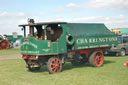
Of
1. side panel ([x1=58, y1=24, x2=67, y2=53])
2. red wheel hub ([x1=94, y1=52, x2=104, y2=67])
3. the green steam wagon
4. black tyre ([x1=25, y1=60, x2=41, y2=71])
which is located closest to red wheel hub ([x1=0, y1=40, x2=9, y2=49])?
the green steam wagon

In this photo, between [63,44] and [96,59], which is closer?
[63,44]

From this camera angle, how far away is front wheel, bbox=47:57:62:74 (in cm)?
1143

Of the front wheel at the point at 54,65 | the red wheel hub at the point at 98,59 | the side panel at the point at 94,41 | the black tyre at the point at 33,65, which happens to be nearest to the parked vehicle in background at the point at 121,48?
the side panel at the point at 94,41

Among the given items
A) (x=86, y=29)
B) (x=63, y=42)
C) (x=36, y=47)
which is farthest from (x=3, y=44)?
(x=36, y=47)

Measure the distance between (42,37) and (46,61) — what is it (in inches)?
67.1

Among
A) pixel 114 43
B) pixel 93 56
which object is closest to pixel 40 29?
pixel 93 56

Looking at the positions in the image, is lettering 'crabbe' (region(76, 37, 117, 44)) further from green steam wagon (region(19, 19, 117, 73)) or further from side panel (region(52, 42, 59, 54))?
side panel (region(52, 42, 59, 54))

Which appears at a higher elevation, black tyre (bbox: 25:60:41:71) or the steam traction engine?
the steam traction engine

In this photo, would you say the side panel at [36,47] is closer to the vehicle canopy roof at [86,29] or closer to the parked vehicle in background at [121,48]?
the vehicle canopy roof at [86,29]

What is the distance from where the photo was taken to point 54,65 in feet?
38.3

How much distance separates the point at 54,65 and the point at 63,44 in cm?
132

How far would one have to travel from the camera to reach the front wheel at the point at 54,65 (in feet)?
37.5

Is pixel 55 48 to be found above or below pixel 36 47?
below

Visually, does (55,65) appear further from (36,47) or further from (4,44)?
(4,44)
